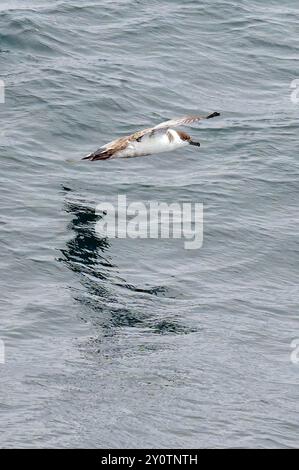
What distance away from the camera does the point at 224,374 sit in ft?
70.0

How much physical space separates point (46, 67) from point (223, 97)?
451 centimetres

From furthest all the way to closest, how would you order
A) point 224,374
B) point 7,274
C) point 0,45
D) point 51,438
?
point 0,45
point 7,274
point 224,374
point 51,438

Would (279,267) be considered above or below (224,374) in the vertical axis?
above

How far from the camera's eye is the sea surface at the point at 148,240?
789 inches

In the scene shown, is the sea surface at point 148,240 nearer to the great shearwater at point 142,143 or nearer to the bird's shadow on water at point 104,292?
the bird's shadow on water at point 104,292

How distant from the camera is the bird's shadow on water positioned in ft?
74.1

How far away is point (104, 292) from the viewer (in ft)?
77.0

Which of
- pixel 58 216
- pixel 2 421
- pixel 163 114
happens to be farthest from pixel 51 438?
pixel 163 114

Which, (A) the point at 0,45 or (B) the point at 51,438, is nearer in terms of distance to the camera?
(B) the point at 51,438

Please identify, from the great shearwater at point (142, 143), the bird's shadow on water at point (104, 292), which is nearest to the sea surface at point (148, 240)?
the bird's shadow on water at point (104, 292)

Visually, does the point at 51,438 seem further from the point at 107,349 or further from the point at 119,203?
the point at 119,203

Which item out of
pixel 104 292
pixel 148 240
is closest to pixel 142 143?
pixel 148 240

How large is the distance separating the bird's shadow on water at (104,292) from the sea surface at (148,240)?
39mm

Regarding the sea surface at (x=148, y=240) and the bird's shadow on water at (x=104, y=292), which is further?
the bird's shadow on water at (x=104, y=292)
